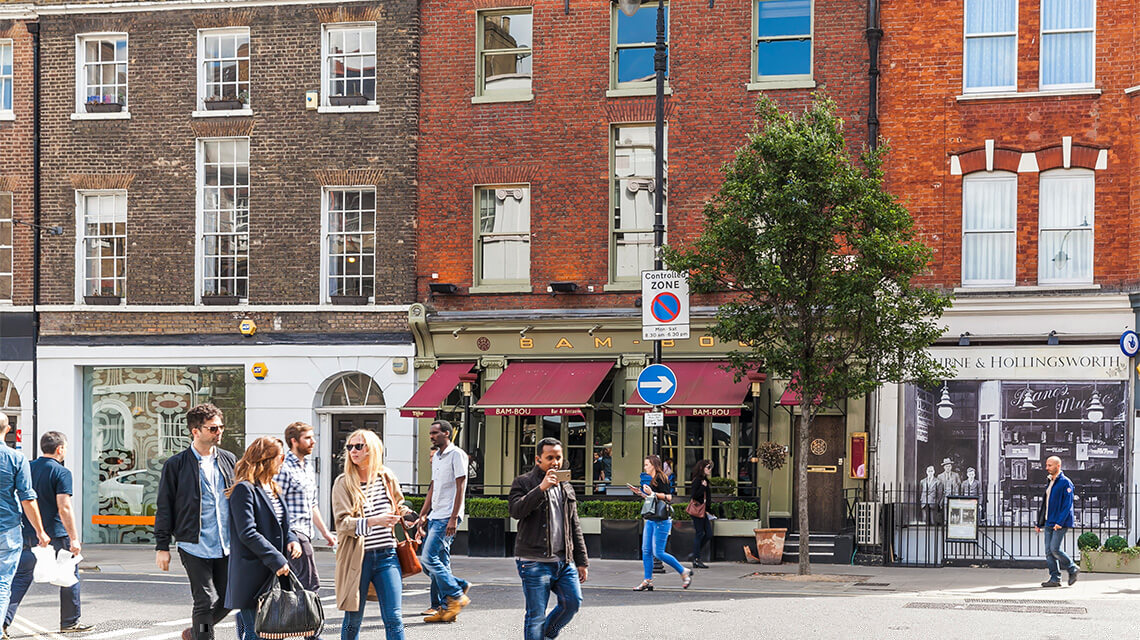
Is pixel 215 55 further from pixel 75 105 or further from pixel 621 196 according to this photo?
pixel 621 196

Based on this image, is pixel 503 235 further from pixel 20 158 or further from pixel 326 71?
pixel 20 158

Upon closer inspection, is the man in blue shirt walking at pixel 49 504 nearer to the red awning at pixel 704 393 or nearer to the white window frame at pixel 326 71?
the red awning at pixel 704 393

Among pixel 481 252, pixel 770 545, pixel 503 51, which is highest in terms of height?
pixel 503 51

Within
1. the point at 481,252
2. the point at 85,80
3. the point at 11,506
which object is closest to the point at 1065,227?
the point at 481,252

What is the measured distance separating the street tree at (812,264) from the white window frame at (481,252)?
17.7 feet

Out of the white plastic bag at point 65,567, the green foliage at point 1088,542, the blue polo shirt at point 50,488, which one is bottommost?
the green foliage at point 1088,542

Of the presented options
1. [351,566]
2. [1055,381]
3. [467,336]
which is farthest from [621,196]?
[351,566]

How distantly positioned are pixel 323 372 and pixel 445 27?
22.0 feet

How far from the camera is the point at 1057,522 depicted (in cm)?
1848

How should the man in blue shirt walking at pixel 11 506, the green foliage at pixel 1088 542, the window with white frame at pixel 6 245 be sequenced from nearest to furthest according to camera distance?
the man in blue shirt walking at pixel 11 506, the green foliage at pixel 1088 542, the window with white frame at pixel 6 245

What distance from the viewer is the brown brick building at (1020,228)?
73.5ft

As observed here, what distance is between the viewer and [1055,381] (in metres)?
22.7

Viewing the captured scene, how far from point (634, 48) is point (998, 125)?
6.37 metres

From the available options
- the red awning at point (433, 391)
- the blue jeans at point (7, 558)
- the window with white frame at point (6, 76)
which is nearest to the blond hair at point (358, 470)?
the blue jeans at point (7, 558)
